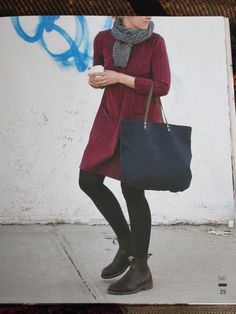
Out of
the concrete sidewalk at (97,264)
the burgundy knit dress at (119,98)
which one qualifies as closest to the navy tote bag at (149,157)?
the burgundy knit dress at (119,98)

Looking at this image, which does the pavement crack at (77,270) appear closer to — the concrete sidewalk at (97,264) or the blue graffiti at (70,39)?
the concrete sidewalk at (97,264)

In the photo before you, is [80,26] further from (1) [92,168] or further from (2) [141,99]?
(1) [92,168]

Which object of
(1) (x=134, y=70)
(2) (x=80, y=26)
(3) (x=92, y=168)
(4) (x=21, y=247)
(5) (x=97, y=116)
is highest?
(2) (x=80, y=26)

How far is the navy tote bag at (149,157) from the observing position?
3.36ft

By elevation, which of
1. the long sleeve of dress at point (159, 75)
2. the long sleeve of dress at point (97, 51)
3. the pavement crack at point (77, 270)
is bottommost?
the pavement crack at point (77, 270)

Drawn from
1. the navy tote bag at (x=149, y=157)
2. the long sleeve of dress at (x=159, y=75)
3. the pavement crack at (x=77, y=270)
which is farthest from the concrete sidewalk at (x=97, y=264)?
the long sleeve of dress at (x=159, y=75)

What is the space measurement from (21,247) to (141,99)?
477mm

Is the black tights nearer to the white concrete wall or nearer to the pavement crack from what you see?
the white concrete wall

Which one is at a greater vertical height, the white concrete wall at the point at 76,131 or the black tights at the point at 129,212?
the white concrete wall at the point at 76,131

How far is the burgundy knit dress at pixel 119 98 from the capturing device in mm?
1036

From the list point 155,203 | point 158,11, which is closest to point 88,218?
point 155,203

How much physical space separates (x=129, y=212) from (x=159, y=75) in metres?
0.36

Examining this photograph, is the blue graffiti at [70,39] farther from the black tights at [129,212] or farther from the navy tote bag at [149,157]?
the black tights at [129,212]

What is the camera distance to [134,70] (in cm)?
104
